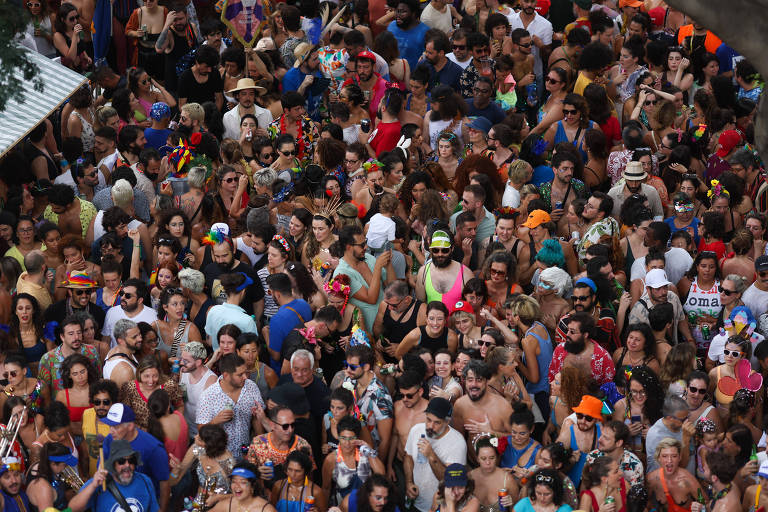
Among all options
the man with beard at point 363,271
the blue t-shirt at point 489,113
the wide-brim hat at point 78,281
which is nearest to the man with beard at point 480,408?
the man with beard at point 363,271

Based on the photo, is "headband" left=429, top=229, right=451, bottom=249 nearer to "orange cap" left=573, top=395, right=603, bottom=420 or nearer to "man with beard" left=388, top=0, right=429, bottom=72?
"orange cap" left=573, top=395, right=603, bottom=420

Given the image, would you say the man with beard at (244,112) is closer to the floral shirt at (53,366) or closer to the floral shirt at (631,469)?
the floral shirt at (53,366)

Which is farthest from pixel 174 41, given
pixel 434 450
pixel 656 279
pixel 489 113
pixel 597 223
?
pixel 434 450

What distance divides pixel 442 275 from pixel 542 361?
4.07ft

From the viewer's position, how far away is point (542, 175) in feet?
40.6

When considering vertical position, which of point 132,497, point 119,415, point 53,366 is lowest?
point 53,366

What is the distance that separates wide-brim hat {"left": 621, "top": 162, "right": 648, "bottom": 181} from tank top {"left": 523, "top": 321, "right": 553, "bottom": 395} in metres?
2.49

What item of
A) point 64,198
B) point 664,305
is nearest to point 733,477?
point 664,305

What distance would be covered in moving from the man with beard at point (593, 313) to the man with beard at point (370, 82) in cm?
410

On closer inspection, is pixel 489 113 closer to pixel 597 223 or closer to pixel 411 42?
pixel 411 42

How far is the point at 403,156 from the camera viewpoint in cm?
1220

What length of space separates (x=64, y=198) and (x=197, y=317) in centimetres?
198

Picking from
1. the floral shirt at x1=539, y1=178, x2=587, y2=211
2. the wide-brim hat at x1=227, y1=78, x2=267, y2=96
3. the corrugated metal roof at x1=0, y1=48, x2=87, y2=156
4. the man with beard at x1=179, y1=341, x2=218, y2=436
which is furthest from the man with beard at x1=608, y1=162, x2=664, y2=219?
the corrugated metal roof at x1=0, y1=48, x2=87, y2=156

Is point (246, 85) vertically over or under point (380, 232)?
under
